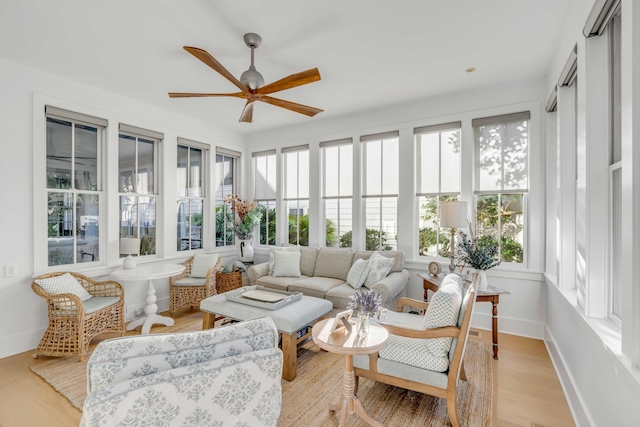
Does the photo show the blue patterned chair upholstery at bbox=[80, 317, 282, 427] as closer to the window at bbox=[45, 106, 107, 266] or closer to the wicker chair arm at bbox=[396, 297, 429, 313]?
the wicker chair arm at bbox=[396, 297, 429, 313]

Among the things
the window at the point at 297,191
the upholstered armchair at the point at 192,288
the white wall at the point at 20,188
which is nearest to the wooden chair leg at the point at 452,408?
the upholstered armchair at the point at 192,288

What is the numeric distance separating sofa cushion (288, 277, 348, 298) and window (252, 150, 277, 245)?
1.82 metres

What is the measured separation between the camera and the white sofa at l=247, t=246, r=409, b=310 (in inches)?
140

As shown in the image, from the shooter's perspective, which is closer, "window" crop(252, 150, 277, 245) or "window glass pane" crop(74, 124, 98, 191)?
"window glass pane" crop(74, 124, 98, 191)

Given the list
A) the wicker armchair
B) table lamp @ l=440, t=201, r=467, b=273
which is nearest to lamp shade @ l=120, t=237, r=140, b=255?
the wicker armchair

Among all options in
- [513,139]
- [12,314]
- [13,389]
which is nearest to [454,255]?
[513,139]

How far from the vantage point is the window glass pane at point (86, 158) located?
3.71 meters

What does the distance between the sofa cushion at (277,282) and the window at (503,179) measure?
102 inches

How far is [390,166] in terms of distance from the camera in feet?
14.9

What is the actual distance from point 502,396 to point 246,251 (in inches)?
162

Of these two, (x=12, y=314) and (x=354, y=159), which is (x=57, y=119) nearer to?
(x=12, y=314)

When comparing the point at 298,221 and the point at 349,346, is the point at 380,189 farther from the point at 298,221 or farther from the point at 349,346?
the point at 349,346

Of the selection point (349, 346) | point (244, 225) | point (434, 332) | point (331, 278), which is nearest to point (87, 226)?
point (244, 225)

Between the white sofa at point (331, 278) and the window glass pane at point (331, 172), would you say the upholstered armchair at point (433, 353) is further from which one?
the window glass pane at point (331, 172)
